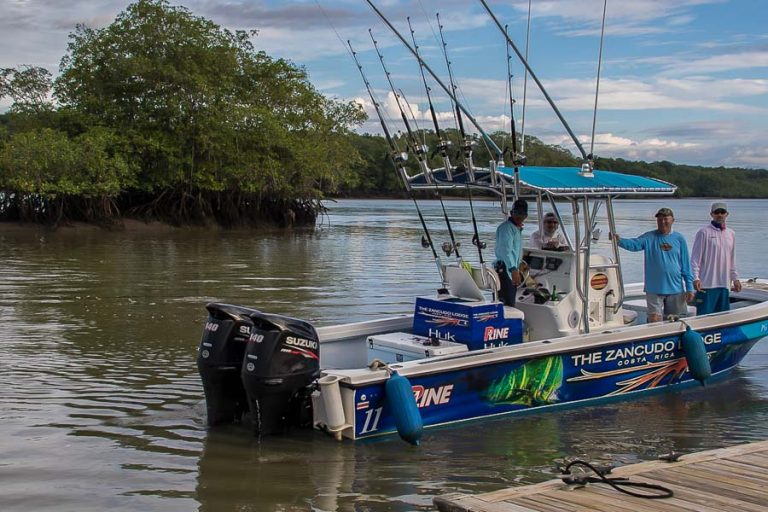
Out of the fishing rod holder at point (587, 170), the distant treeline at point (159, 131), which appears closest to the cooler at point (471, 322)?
the fishing rod holder at point (587, 170)

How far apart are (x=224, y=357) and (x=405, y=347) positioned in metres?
1.63

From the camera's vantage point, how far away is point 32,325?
12242mm

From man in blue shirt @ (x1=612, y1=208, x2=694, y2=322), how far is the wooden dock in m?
3.32

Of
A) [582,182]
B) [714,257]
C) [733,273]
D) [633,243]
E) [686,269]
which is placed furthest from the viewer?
[733,273]

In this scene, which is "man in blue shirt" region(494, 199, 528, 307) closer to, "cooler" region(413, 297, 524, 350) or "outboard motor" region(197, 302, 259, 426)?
"cooler" region(413, 297, 524, 350)

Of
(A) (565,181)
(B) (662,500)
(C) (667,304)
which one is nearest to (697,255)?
(C) (667,304)

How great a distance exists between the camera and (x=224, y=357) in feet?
23.9

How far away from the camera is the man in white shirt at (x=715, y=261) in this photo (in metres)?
9.59

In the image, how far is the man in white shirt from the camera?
31.4 ft

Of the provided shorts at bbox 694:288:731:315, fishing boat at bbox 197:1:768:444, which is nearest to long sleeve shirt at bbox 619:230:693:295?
fishing boat at bbox 197:1:768:444

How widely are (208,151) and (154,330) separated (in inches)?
911

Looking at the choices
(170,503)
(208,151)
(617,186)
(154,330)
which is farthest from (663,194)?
(208,151)

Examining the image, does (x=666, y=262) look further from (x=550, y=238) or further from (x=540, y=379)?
(x=540, y=379)

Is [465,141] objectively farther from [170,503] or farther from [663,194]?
[170,503]
